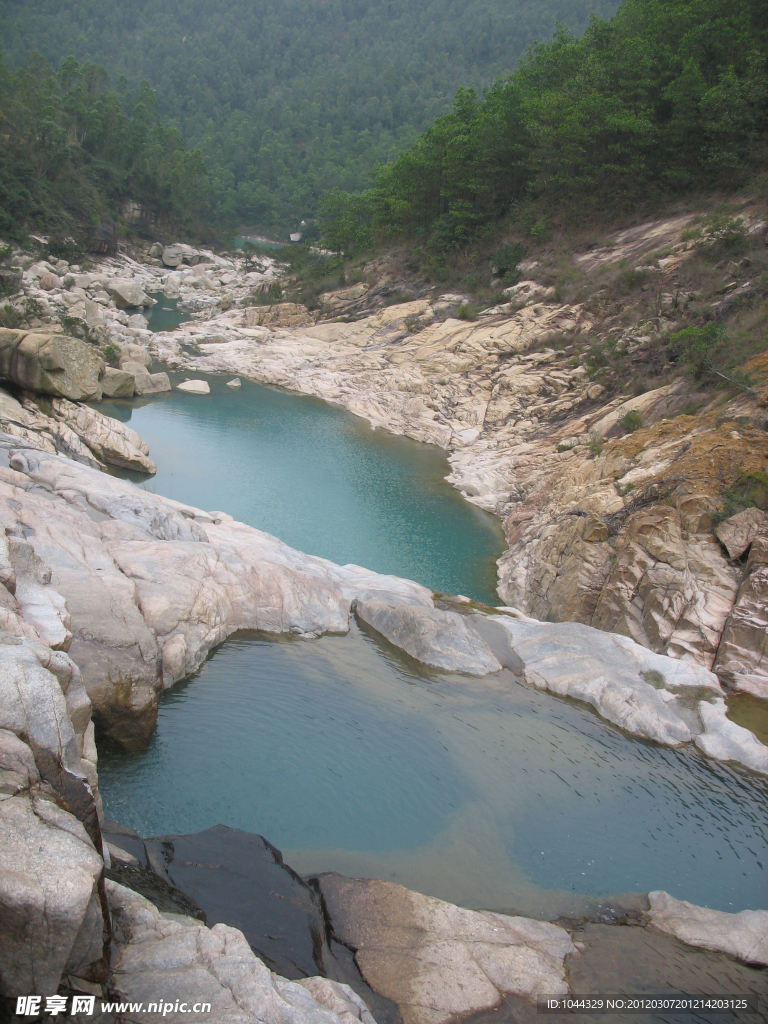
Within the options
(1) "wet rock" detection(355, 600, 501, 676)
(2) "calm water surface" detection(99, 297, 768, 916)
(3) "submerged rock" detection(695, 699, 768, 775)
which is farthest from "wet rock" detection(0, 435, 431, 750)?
(3) "submerged rock" detection(695, 699, 768, 775)

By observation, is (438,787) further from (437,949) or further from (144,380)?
(144,380)

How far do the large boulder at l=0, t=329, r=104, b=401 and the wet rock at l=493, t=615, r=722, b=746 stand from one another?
689 inches

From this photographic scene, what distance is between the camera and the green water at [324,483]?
19.3 m

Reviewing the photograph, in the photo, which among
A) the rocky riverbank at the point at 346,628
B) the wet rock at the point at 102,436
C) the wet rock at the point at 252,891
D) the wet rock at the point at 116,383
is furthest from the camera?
the wet rock at the point at 116,383

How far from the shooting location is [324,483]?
23750 millimetres

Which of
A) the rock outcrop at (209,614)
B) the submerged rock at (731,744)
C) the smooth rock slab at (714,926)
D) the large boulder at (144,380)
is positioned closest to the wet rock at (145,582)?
the rock outcrop at (209,614)

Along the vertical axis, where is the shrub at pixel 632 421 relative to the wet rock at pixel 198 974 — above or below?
above

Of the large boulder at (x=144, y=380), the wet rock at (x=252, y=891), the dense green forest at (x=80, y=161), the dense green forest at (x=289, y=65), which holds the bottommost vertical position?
the wet rock at (x=252, y=891)

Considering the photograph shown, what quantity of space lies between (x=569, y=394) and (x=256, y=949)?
1055 inches

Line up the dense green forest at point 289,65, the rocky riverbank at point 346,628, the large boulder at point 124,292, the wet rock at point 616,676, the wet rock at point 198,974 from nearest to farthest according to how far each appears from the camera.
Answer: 1. the wet rock at point 198,974
2. the rocky riverbank at point 346,628
3. the wet rock at point 616,676
4. the large boulder at point 124,292
5. the dense green forest at point 289,65

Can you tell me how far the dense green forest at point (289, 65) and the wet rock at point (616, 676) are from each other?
86051 mm

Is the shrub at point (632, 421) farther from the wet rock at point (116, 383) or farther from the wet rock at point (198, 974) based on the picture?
the wet rock at point (116, 383)

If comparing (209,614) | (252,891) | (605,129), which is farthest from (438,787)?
(605,129)

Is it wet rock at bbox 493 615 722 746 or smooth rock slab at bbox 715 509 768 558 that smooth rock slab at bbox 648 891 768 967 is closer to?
wet rock at bbox 493 615 722 746
